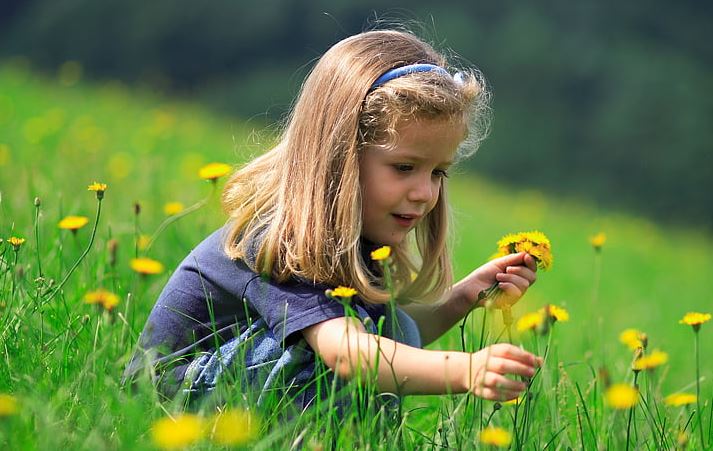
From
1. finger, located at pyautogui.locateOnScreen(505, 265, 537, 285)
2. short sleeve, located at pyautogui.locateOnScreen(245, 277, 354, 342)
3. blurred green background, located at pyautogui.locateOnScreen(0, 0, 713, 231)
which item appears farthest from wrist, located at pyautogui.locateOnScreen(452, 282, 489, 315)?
blurred green background, located at pyautogui.locateOnScreen(0, 0, 713, 231)

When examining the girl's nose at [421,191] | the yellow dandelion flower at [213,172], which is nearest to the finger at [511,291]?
the girl's nose at [421,191]

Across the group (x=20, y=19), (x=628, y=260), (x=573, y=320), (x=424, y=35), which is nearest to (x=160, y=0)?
(x=20, y=19)

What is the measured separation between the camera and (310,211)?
1903 mm

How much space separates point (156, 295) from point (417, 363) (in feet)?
3.44

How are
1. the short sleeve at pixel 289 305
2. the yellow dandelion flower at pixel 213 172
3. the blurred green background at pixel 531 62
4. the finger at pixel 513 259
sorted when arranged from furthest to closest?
1. the blurred green background at pixel 531 62
2. the yellow dandelion flower at pixel 213 172
3. the finger at pixel 513 259
4. the short sleeve at pixel 289 305

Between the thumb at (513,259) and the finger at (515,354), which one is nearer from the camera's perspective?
the finger at (515,354)

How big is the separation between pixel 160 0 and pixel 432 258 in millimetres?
24181

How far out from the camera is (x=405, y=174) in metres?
1.92

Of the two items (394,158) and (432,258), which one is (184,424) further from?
(432,258)

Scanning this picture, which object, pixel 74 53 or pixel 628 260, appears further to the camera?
pixel 74 53

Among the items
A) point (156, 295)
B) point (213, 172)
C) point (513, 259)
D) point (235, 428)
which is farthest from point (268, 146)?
point (235, 428)

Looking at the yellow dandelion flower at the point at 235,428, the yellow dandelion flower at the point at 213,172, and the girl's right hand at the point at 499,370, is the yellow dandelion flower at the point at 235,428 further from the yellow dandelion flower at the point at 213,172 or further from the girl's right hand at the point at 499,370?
the yellow dandelion flower at the point at 213,172

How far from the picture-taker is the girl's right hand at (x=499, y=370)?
144cm

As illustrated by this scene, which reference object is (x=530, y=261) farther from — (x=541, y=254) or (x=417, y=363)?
(x=417, y=363)
